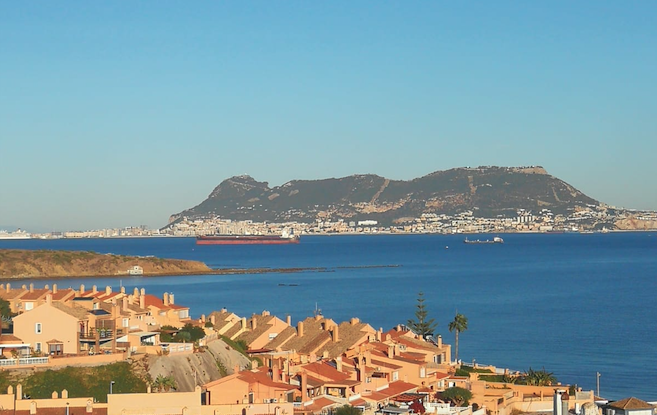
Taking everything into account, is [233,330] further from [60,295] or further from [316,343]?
[60,295]

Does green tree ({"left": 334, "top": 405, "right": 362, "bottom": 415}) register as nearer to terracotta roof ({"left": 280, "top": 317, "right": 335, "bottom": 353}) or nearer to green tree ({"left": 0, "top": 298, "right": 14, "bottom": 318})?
terracotta roof ({"left": 280, "top": 317, "right": 335, "bottom": 353})

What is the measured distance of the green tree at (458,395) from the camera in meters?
35.6

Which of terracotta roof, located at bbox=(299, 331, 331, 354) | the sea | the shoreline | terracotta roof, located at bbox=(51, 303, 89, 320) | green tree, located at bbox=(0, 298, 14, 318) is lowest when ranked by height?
the sea

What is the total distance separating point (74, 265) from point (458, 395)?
109 meters

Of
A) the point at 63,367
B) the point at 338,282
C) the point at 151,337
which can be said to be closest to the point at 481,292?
the point at 338,282

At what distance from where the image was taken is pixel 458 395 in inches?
1415

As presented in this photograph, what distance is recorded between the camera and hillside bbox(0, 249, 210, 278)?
432ft

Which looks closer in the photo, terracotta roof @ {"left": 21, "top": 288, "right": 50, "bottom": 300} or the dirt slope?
the dirt slope

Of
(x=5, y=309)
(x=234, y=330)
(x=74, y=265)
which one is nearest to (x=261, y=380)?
(x=234, y=330)

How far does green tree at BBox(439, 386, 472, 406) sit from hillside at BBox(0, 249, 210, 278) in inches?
3943

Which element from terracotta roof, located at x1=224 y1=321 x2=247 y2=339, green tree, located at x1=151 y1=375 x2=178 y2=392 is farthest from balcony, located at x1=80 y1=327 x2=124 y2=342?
terracotta roof, located at x1=224 y1=321 x2=247 y2=339

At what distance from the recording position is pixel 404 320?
7412 cm

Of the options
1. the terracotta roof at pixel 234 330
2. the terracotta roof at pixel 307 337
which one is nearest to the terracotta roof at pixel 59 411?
the terracotta roof at pixel 307 337

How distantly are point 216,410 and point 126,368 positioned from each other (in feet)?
17.0
